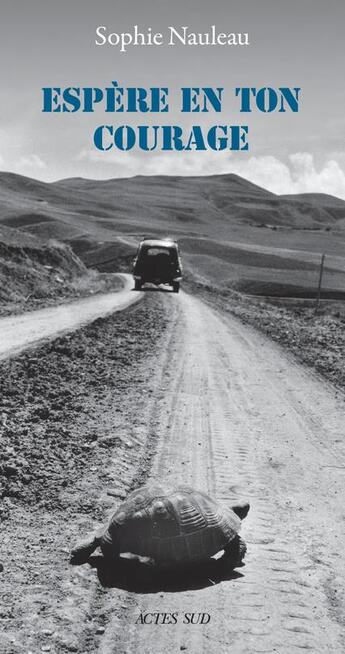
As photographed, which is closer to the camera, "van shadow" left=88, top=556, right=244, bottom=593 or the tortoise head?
"van shadow" left=88, top=556, right=244, bottom=593

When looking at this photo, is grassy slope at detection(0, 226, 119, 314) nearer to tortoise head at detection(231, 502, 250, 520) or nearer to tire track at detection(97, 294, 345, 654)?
tire track at detection(97, 294, 345, 654)

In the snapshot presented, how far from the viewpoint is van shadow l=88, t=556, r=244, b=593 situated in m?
4.80

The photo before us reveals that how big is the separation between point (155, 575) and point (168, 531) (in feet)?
1.15

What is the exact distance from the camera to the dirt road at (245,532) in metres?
4.20

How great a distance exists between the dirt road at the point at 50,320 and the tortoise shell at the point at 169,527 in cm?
871

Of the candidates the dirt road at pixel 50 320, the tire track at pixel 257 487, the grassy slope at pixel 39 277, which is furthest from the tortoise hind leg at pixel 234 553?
the grassy slope at pixel 39 277

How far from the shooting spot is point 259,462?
7996 mm

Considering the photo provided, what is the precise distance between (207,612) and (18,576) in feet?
4.42

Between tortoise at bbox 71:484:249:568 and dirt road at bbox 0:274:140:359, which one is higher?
tortoise at bbox 71:484:249:568

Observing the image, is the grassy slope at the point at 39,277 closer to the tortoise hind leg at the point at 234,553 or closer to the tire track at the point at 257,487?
the tire track at the point at 257,487

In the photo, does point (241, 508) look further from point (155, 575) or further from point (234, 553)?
point (155, 575)

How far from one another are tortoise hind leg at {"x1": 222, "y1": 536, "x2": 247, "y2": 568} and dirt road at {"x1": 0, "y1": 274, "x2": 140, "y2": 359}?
889 cm

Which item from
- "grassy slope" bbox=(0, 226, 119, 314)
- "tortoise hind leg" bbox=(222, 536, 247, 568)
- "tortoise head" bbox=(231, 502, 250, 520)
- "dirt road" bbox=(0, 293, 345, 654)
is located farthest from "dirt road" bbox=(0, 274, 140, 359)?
"tortoise hind leg" bbox=(222, 536, 247, 568)

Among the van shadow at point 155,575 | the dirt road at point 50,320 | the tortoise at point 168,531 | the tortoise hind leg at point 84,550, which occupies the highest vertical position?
the tortoise at point 168,531
